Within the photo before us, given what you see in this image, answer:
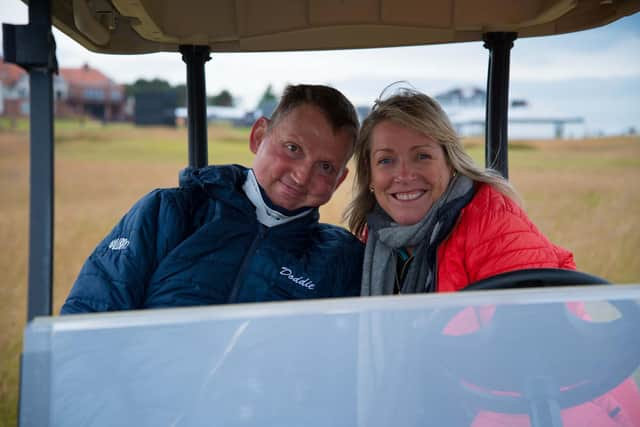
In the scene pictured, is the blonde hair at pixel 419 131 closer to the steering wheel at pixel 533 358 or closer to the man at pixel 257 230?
the man at pixel 257 230

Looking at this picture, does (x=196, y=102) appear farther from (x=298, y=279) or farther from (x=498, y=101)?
(x=498, y=101)

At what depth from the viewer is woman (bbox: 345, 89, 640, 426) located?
1.38m

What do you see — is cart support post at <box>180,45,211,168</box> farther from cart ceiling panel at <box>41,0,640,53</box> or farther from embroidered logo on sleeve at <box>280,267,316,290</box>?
embroidered logo on sleeve at <box>280,267,316,290</box>

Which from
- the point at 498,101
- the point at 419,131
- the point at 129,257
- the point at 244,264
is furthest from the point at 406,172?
the point at 129,257

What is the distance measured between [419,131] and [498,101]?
513 mm

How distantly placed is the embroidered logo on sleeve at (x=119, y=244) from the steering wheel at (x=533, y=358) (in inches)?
36.7

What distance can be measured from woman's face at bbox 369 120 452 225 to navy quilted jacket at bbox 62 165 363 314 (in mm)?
226

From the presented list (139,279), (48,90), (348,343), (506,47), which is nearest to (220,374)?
(348,343)

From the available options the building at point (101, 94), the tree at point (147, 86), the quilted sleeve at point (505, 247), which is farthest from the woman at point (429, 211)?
A: the building at point (101, 94)

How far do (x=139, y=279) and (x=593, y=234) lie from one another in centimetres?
809

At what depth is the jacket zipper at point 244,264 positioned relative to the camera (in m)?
1.57

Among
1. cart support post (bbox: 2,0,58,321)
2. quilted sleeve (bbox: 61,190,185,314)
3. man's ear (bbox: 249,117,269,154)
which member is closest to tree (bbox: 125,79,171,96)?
man's ear (bbox: 249,117,269,154)

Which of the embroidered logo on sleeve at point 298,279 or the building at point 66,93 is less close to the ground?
the building at point 66,93

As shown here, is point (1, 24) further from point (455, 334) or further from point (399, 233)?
point (399, 233)
